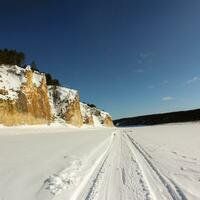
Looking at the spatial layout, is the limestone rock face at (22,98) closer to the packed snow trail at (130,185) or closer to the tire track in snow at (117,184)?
the tire track in snow at (117,184)

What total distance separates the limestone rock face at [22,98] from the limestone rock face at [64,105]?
1044 cm

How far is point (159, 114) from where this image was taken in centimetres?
15212

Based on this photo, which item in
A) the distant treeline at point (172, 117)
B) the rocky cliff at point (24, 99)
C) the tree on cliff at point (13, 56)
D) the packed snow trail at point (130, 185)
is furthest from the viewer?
the distant treeline at point (172, 117)

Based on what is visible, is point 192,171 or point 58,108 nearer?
point 192,171

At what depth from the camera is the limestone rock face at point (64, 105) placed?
58.0m

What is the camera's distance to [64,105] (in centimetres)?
5991

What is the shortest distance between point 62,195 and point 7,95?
29299 mm

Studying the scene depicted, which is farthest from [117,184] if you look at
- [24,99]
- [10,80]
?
[24,99]

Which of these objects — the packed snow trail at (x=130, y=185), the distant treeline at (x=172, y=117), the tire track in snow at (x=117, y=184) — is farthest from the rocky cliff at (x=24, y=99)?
the distant treeline at (x=172, y=117)

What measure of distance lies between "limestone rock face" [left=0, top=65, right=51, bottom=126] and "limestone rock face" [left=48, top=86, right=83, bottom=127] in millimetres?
10441

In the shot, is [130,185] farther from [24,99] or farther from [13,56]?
[13,56]

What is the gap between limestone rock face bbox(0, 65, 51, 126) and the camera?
105 ft

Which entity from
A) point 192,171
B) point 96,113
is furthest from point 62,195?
A: point 96,113

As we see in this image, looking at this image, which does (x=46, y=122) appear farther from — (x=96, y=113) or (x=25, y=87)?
(x=96, y=113)
